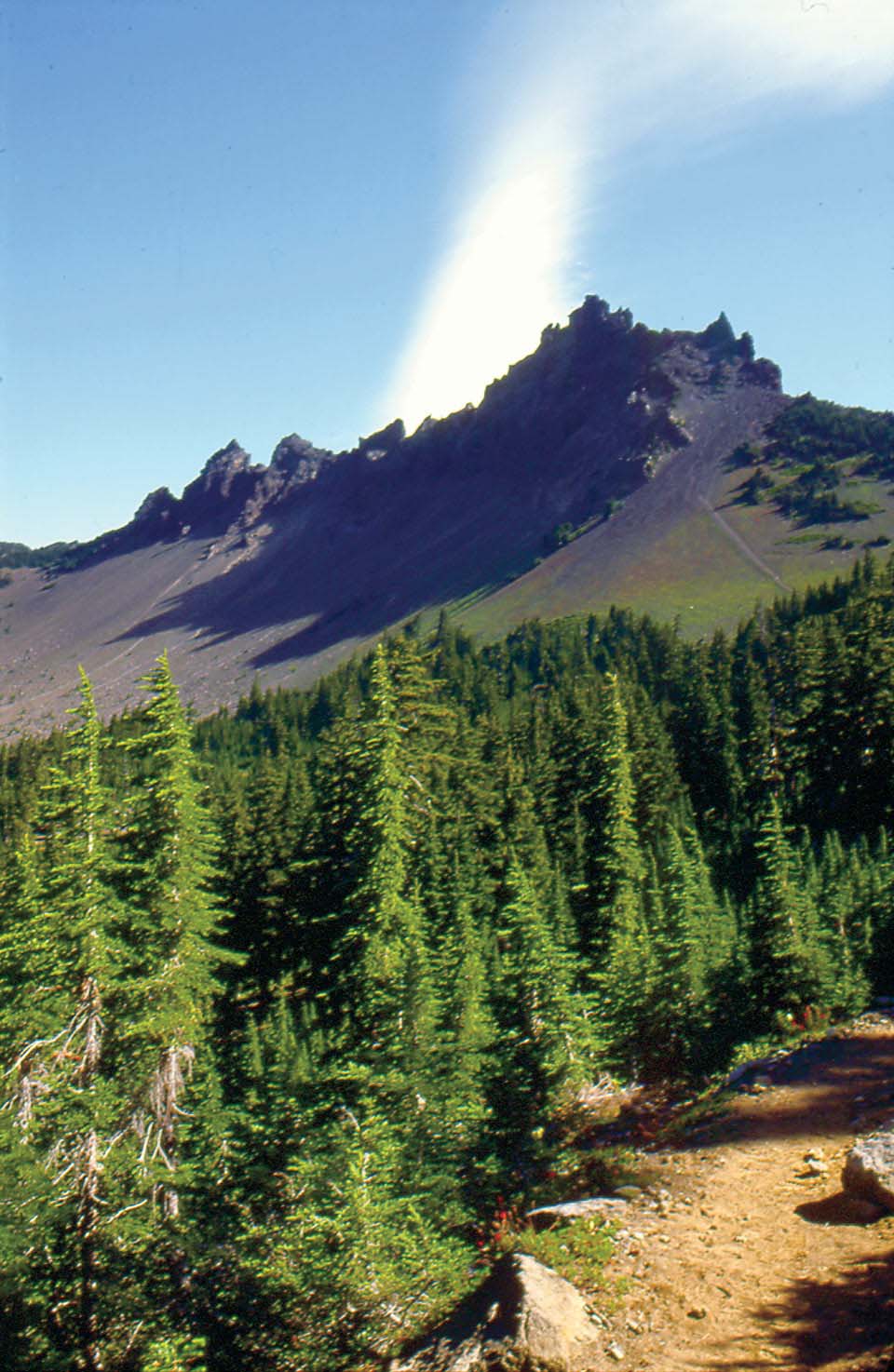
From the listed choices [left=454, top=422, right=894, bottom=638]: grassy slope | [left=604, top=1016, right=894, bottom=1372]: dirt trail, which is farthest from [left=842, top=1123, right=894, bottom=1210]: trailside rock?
[left=454, top=422, right=894, bottom=638]: grassy slope

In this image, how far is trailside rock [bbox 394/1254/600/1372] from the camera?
9.04 meters

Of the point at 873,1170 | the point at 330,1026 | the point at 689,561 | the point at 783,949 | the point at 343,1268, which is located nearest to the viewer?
the point at 873,1170

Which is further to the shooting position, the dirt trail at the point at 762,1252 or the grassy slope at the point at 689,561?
the grassy slope at the point at 689,561

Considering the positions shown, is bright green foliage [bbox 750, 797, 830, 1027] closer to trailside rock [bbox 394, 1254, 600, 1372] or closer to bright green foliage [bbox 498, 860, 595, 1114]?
bright green foliage [bbox 498, 860, 595, 1114]

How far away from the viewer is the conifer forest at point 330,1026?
15008mm

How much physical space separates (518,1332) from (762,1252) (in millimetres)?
3513

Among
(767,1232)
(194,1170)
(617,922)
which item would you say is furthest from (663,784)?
(767,1232)

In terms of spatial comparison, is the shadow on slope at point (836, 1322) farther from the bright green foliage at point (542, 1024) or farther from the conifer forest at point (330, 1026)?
the bright green foliage at point (542, 1024)

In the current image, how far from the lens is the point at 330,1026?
25.6 metres

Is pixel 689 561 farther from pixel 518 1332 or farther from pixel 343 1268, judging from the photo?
pixel 518 1332

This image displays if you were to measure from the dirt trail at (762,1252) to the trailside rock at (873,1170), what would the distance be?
0.22 metres

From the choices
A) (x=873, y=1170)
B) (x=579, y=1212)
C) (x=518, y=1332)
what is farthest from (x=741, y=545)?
(x=518, y=1332)

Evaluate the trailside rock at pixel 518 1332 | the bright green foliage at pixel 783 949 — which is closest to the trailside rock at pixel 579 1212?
the trailside rock at pixel 518 1332

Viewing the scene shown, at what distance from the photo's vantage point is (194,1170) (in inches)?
752
